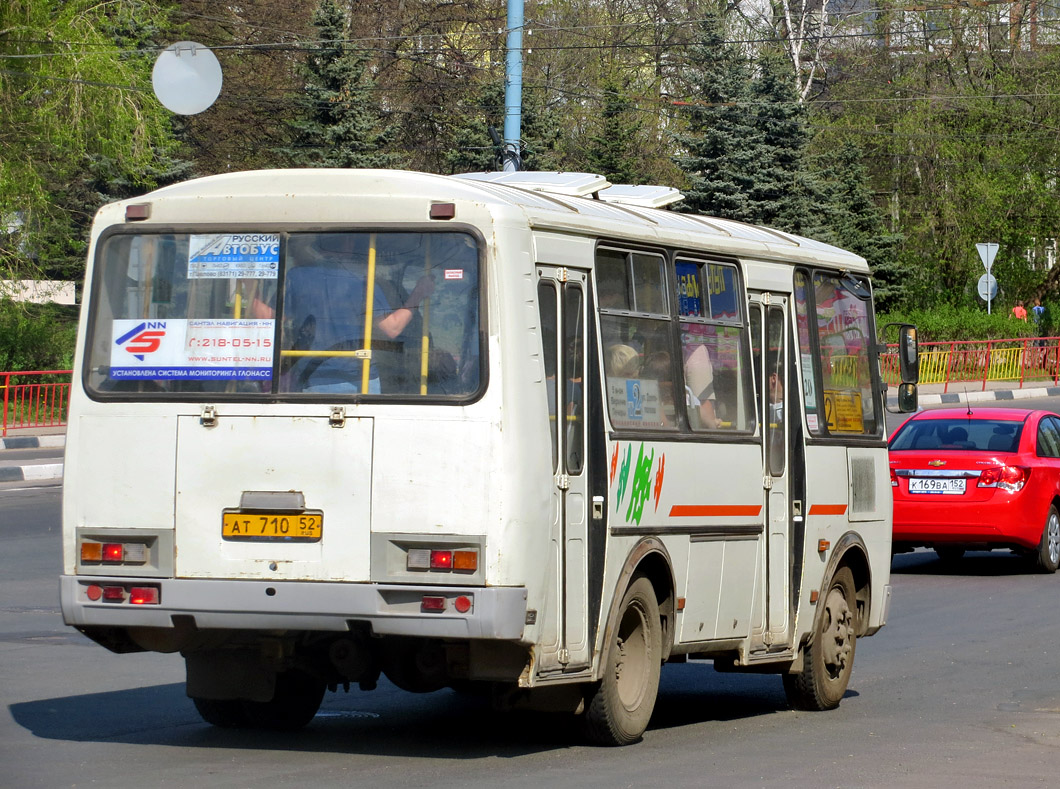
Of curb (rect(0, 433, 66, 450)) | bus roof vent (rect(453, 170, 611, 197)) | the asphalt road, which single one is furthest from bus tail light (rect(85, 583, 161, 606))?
curb (rect(0, 433, 66, 450))

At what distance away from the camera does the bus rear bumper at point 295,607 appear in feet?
23.0

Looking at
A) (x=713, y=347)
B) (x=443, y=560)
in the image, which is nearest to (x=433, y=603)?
(x=443, y=560)

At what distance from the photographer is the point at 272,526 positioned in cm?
729

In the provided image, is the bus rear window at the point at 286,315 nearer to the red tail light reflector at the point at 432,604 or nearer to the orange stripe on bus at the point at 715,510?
the red tail light reflector at the point at 432,604

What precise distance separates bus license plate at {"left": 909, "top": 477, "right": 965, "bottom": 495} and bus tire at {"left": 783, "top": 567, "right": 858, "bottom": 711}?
6.41 metres

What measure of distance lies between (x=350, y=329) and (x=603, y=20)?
5033 cm

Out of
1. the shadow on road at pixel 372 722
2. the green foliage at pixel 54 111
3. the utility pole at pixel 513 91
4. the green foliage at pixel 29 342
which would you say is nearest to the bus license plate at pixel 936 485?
the shadow on road at pixel 372 722

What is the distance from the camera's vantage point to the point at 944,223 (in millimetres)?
55562

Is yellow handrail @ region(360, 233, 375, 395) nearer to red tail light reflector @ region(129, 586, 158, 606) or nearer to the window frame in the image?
the window frame

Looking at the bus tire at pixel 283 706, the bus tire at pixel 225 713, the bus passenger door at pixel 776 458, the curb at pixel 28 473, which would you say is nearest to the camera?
the bus tire at pixel 225 713

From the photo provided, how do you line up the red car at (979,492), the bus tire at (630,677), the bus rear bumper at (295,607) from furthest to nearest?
the red car at (979,492)
the bus tire at (630,677)
the bus rear bumper at (295,607)

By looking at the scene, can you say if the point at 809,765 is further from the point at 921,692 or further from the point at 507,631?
the point at 921,692

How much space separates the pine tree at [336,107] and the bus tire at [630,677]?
33395 mm

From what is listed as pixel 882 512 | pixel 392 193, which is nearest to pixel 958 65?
pixel 882 512
